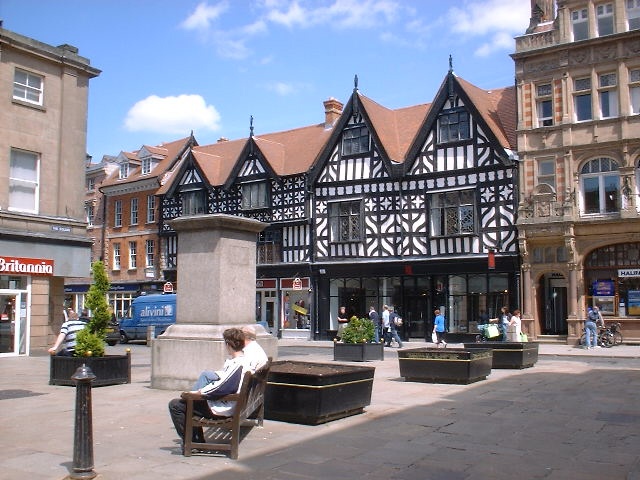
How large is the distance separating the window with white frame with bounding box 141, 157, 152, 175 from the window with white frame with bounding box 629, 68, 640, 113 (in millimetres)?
30217

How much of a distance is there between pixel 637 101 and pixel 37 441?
91.9 ft

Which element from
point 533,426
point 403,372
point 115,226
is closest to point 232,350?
point 533,426

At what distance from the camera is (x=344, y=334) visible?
63.6ft

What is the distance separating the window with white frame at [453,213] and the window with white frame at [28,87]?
18.1 metres

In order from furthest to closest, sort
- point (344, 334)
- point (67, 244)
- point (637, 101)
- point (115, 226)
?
1. point (115, 226)
2. point (637, 101)
3. point (67, 244)
4. point (344, 334)

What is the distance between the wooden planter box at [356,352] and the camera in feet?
62.8

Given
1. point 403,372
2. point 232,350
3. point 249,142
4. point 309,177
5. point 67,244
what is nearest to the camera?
point 232,350

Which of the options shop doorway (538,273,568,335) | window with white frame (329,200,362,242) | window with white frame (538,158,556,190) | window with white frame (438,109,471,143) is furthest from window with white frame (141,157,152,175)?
shop doorway (538,273,568,335)

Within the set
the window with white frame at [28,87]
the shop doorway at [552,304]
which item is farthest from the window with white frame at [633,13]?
the window with white frame at [28,87]

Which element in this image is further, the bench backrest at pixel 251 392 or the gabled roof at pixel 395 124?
the gabled roof at pixel 395 124

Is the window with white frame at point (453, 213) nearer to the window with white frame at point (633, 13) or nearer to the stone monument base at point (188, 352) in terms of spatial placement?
the window with white frame at point (633, 13)

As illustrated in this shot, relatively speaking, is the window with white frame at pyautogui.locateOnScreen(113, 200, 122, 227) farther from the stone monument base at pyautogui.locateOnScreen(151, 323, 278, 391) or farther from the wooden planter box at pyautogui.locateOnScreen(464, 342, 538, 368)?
the stone monument base at pyautogui.locateOnScreen(151, 323, 278, 391)

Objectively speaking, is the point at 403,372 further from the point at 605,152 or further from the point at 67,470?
the point at 605,152

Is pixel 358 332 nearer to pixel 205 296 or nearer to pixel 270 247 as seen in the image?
pixel 205 296
